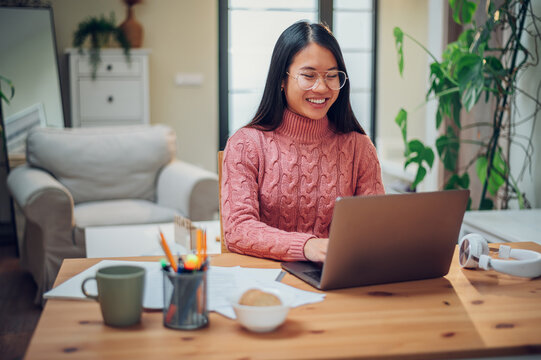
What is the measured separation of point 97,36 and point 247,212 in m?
3.41

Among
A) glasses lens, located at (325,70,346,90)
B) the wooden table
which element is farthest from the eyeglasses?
the wooden table

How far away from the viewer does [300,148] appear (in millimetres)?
1572

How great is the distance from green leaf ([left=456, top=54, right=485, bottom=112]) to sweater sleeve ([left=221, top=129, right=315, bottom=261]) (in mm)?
1086

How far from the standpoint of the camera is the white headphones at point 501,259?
1180 mm

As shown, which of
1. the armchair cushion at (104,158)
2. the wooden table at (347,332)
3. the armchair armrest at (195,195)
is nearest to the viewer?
the wooden table at (347,332)

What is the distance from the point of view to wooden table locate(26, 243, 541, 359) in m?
0.82

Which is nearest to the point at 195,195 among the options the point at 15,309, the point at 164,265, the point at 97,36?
the point at 15,309

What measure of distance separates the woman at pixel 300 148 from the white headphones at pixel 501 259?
0.39 metres

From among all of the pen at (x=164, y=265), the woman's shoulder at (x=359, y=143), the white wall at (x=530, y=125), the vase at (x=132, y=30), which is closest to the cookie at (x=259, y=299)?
the pen at (x=164, y=265)

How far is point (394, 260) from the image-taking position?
1110 mm

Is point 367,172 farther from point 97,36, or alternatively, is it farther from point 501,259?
point 97,36

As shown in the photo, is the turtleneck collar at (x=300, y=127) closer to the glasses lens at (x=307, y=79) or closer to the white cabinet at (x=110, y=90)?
the glasses lens at (x=307, y=79)

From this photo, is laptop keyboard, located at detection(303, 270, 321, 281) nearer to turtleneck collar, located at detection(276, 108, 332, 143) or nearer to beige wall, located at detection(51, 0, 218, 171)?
turtleneck collar, located at detection(276, 108, 332, 143)

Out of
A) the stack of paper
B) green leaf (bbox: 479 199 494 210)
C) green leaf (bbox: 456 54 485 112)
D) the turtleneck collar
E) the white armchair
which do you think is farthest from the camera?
the white armchair
